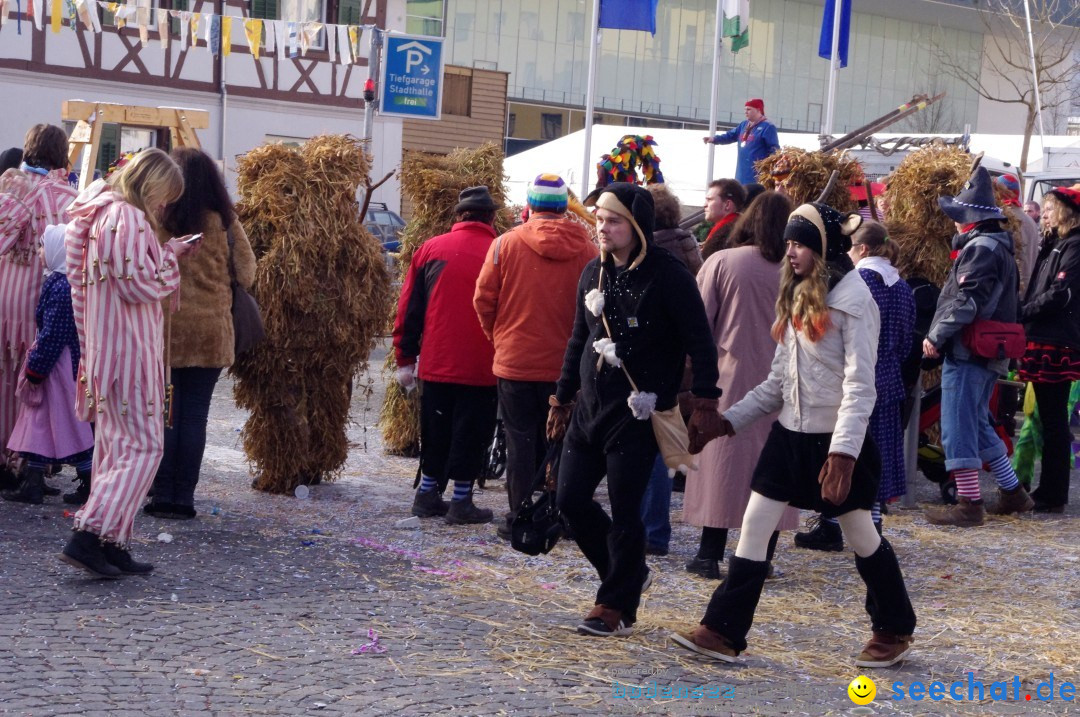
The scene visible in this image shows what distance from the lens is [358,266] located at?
8.27 m

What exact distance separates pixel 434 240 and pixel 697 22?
45.1 meters

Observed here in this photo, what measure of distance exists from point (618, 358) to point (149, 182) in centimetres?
225

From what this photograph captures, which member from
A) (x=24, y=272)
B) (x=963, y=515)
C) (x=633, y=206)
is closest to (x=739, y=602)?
(x=633, y=206)

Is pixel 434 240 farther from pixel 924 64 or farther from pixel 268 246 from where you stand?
pixel 924 64

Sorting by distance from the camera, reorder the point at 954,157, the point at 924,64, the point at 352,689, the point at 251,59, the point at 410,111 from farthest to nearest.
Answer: the point at 924,64 < the point at 251,59 < the point at 410,111 < the point at 954,157 < the point at 352,689

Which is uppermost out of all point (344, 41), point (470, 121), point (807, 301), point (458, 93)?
point (458, 93)

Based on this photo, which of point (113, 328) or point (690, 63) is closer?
point (113, 328)

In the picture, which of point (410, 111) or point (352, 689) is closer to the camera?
point (352, 689)

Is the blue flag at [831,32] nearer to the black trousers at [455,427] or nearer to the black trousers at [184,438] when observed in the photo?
the black trousers at [455,427]

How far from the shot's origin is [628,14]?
16641mm

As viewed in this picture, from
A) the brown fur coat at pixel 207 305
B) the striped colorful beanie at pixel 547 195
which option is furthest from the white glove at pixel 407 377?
the striped colorful beanie at pixel 547 195

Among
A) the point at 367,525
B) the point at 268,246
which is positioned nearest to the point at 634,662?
the point at 367,525

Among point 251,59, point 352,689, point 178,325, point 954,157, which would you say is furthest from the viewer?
point 251,59

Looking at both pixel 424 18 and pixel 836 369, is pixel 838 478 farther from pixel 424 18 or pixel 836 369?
pixel 424 18
